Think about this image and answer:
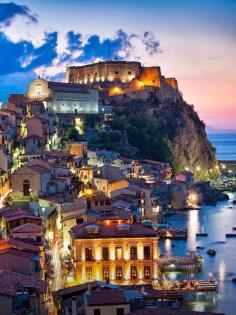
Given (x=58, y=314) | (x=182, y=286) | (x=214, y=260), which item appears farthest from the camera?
(x=214, y=260)

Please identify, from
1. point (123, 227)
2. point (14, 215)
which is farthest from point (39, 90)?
point (123, 227)

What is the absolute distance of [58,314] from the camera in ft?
54.5

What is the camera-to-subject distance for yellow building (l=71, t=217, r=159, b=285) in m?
22.4

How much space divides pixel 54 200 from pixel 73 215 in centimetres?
131

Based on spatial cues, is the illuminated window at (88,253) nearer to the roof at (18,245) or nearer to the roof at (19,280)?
the roof at (18,245)

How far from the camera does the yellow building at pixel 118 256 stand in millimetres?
22375

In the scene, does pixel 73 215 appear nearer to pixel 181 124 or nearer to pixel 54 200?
pixel 54 200

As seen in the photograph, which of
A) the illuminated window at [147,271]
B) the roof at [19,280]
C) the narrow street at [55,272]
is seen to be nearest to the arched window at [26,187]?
the narrow street at [55,272]

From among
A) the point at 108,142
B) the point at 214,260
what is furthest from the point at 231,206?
the point at 214,260

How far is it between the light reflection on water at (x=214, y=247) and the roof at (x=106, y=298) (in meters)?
8.91

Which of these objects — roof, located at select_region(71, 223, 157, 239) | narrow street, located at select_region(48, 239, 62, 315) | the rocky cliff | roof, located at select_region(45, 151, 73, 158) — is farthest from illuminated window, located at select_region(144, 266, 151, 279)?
the rocky cliff

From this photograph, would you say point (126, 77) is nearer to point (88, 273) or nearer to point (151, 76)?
point (151, 76)

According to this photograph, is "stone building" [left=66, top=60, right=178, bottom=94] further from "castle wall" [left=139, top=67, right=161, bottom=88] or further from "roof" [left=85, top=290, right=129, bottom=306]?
"roof" [left=85, top=290, right=129, bottom=306]

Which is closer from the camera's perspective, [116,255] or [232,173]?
[116,255]
